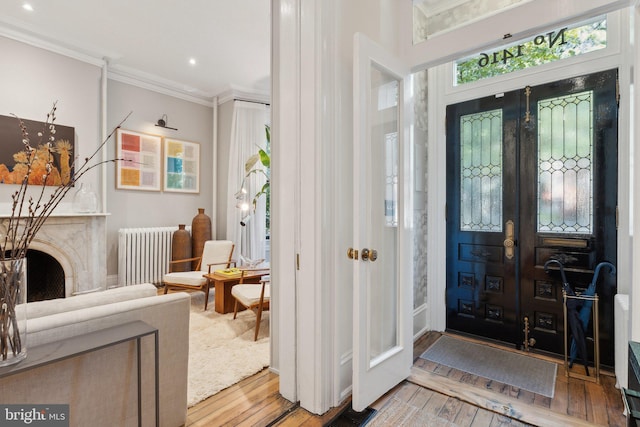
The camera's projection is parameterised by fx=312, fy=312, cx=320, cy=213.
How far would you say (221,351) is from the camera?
2.59 meters

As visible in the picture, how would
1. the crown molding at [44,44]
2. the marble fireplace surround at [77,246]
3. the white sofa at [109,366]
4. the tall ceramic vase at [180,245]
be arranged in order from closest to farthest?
the white sofa at [109,366] < the crown molding at [44,44] < the marble fireplace surround at [77,246] < the tall ceramic vase at [180,245]

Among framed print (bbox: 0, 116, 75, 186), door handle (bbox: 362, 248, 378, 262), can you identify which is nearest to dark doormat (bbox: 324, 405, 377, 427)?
door handle (bbox: 362, 248, 378, 262)

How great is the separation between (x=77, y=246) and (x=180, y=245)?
126 cm

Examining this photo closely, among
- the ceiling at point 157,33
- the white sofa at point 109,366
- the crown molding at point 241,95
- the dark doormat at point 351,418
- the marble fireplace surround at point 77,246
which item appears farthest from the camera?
the crown molding at point 241,95

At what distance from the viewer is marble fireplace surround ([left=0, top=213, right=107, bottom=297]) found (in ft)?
11.4

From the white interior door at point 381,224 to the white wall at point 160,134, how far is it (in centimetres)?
391

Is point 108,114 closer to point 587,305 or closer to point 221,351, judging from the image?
point 221,351

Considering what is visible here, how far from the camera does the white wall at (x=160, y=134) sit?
430 cm

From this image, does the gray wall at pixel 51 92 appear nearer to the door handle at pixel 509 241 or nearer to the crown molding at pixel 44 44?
the crown molding at pixel 44 44

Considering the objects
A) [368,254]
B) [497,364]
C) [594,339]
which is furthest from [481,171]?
[368,254]

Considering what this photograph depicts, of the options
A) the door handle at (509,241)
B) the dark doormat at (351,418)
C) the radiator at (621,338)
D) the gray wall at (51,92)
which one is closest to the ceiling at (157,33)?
the gray wall at (51,92)

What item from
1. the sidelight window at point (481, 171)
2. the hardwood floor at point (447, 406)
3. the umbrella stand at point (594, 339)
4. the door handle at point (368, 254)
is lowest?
the hardwood floor at point (447, 406)

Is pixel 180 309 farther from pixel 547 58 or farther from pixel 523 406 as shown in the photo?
pixel 547 58

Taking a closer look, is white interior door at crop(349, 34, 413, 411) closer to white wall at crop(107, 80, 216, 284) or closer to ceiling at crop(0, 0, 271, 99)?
ceiling at crop(0, 0, 271, 99)
